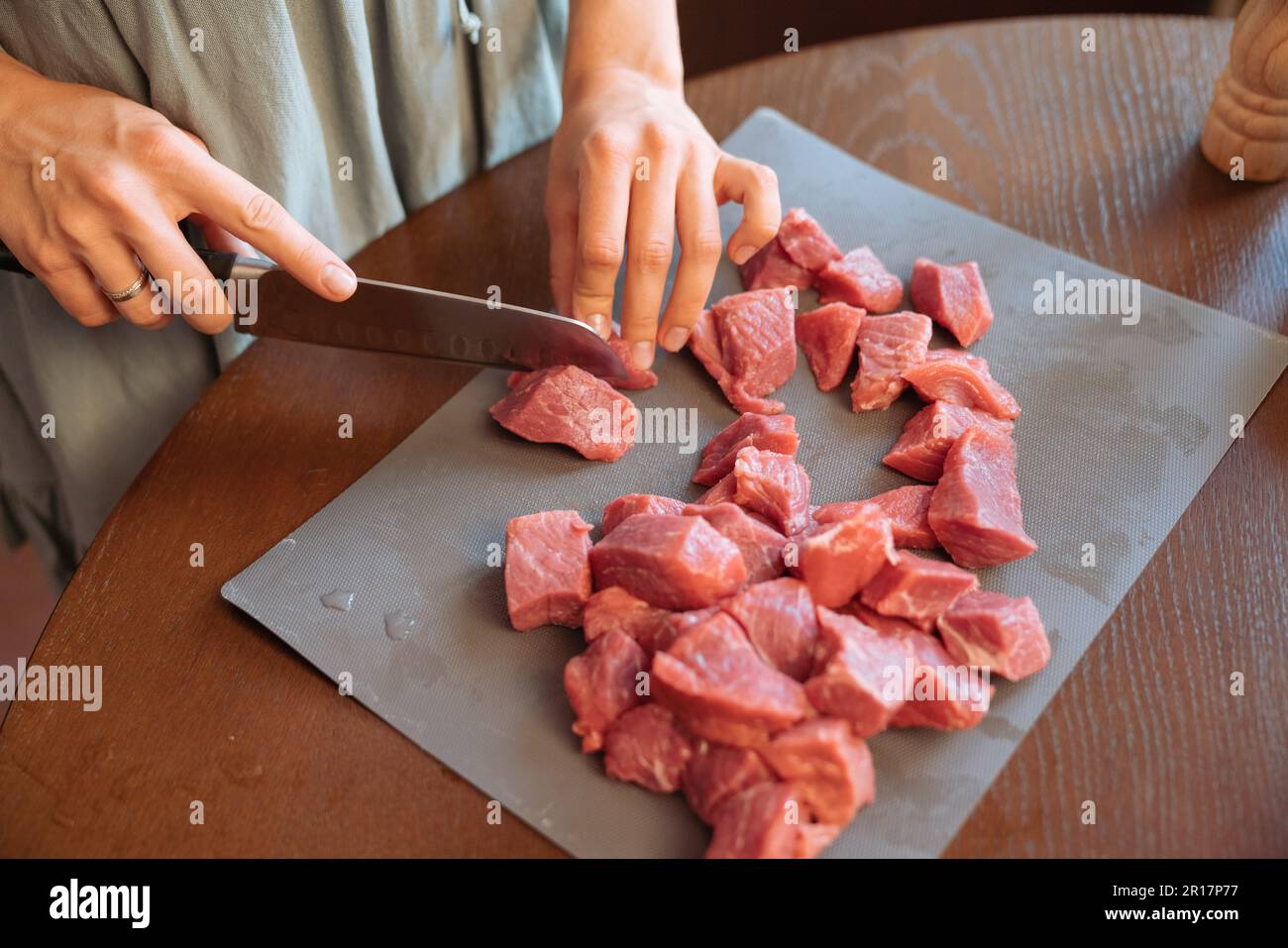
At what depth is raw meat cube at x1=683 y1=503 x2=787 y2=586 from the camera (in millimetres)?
1682

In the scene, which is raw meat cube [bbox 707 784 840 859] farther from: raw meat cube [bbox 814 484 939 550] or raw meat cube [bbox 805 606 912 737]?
raw meat cube [bbox 814 484 939 550]

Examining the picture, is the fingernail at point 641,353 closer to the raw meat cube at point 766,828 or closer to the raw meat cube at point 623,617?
the raw meat cube at point 623,617

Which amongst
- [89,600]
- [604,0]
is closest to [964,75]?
[604,0]

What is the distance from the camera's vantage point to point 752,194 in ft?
6.45

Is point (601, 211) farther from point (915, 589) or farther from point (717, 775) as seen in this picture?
point (717, 775)

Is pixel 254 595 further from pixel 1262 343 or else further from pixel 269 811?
pixel 1262 343

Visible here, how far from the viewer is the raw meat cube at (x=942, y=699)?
1505 mm

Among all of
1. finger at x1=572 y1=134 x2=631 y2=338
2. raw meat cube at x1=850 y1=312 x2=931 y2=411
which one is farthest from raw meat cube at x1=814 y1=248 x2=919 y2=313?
finger at x1=572 y1=134 x2=631 y2=338

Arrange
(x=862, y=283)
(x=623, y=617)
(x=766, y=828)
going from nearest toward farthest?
(x=766, y=828), (x=623, y=617), (x=862, y=283)

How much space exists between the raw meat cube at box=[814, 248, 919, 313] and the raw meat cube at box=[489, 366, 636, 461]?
0.51m

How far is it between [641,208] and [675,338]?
0.24m

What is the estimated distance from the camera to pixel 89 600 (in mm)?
1699

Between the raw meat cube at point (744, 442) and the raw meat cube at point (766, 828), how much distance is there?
58 cm

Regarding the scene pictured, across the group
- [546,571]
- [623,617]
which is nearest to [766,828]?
[623,617]
